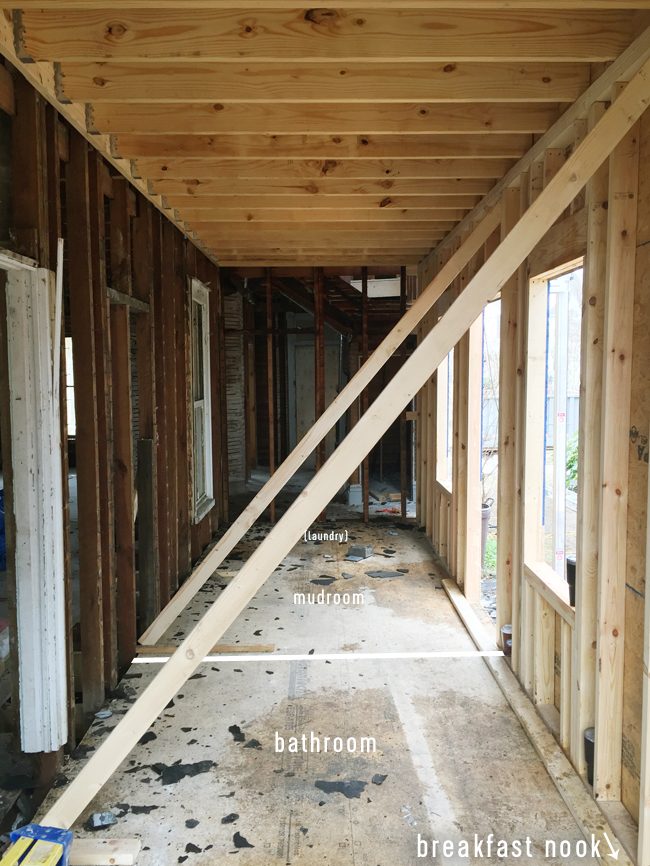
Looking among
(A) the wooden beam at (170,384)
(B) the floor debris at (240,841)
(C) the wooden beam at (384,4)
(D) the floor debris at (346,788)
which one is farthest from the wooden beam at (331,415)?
(B) the floor debris at (240,841)

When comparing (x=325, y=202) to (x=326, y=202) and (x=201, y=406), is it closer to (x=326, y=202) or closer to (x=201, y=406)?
(x=326, y=202)

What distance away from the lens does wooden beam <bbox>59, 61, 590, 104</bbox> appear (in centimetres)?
245

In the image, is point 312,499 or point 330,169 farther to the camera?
point 330,169

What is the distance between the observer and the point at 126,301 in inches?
145

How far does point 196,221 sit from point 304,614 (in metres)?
3.06

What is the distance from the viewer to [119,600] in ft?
12.6

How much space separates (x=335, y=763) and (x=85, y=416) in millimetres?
2033

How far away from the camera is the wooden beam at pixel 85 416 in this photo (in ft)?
9.99

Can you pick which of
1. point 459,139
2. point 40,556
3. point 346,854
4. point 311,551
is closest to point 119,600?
point 40,556

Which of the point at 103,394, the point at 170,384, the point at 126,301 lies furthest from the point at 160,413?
the point at 103,394

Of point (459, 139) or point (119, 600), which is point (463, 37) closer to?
point (459, 139)

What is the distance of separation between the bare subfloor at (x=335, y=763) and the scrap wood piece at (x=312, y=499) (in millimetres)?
570

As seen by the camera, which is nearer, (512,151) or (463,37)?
(463,37)

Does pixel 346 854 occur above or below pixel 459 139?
below
